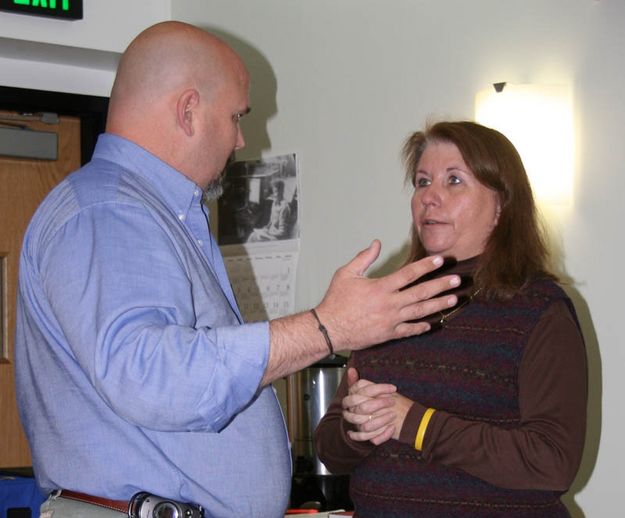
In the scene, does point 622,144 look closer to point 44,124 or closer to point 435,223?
Result: point 435,223

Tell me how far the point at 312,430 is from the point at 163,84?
1557 mm

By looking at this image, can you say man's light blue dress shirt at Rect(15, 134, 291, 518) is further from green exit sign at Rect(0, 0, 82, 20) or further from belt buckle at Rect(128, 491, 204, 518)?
green exit sign at Rect(0, 0, 82, 20)

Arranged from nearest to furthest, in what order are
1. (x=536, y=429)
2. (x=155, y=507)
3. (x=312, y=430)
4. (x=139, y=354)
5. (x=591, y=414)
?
(x=139, y=354), (x=155, y=507), (x=536, y=429), (x=591, y=414), (x=312, y=430)

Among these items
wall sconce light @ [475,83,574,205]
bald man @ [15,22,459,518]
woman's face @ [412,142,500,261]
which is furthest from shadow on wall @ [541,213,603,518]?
bald man @ [15,22,459,518]

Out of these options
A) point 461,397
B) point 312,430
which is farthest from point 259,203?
point 461,397

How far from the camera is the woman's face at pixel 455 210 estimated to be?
6.22ft

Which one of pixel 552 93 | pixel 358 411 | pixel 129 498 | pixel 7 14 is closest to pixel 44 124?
pixel 7 14

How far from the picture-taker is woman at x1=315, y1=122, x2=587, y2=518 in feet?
5.49

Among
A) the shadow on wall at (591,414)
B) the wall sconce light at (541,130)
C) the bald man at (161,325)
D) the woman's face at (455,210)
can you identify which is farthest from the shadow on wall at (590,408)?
the bald man at (161,325)

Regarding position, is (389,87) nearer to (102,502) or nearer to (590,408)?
(590,408)

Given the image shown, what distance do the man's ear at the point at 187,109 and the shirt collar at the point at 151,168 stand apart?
69 mm

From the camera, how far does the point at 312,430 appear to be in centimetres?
281

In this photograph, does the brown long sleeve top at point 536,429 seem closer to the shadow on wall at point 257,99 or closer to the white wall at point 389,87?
the white wall at point 389,87

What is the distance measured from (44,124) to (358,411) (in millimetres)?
2382
